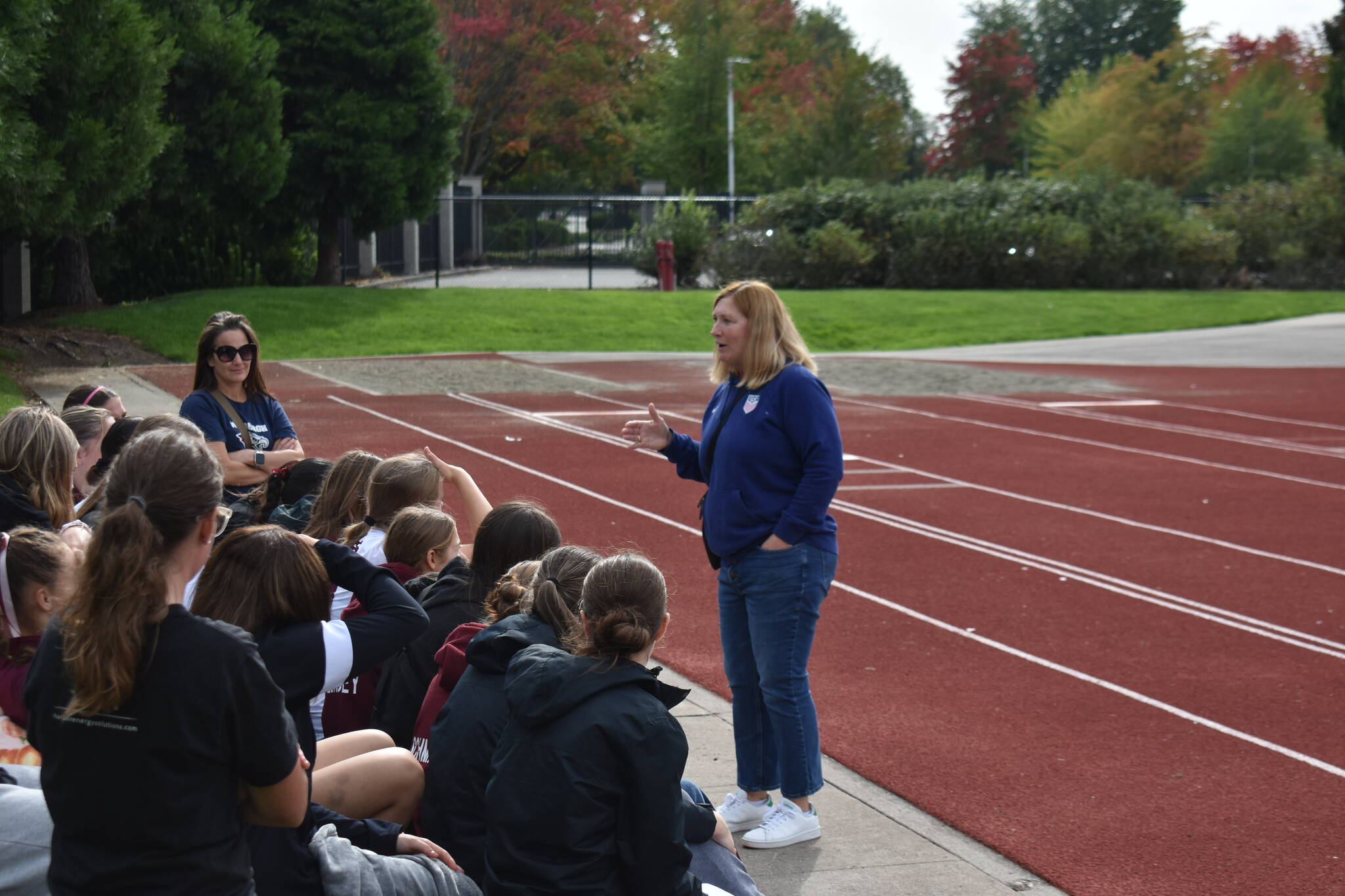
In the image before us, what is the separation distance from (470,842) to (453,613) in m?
0.80

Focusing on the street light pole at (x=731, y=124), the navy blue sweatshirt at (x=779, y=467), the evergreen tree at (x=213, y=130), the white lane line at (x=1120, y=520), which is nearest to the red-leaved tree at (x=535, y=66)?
the street light pole at (x=731, y=124)

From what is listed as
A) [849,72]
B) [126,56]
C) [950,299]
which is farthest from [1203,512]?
[849,72]

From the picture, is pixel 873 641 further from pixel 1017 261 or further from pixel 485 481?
pixel 1017 261

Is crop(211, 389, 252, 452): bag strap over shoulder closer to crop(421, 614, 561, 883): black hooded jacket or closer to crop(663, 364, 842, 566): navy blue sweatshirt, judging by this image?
crop(663, 364, 842, 566): navy blue sweatshirt

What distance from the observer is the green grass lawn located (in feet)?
80.9

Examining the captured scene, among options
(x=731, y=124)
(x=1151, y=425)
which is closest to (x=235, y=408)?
(x=1151, y=425)

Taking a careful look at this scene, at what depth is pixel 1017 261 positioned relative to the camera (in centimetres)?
3603

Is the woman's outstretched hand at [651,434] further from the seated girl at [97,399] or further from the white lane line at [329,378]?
the white lane line at [329,378]

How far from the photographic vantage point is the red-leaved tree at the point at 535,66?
44812mm

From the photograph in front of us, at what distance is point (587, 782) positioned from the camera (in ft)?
11.3

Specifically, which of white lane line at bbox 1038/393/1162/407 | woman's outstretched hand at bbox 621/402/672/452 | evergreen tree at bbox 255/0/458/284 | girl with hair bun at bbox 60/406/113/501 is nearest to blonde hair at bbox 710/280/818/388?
woman's outstretched hand at bbox 621/402/672/452

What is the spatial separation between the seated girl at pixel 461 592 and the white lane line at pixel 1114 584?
18.0 feet

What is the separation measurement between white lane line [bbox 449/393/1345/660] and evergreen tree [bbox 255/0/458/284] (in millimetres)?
18755

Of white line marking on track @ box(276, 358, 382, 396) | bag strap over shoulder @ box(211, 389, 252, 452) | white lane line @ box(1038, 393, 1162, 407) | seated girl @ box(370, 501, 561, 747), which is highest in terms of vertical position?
bag strap over shoulder @ box(211, 389, 252, 452)
